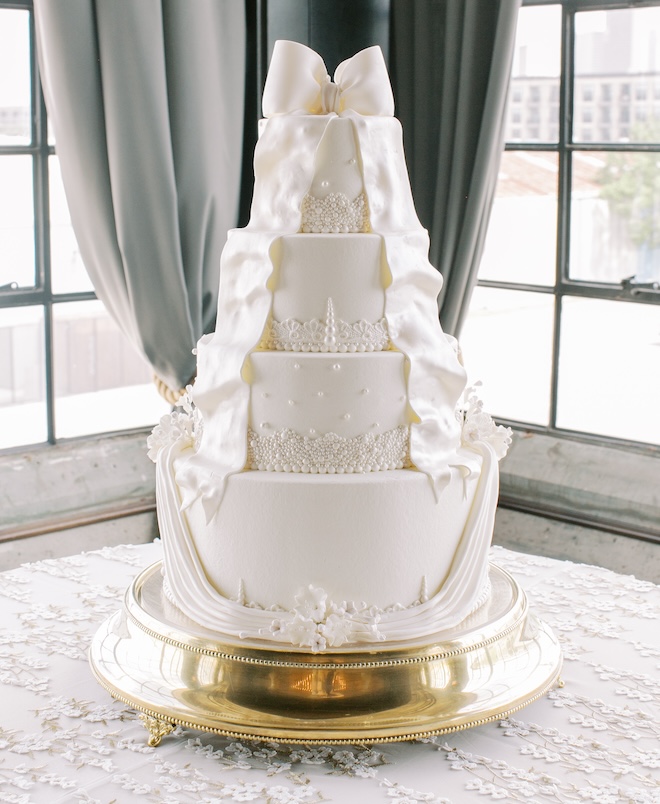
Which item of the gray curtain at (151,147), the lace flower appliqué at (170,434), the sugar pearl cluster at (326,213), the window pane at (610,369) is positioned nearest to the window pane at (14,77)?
the gray curtain at (151,147)

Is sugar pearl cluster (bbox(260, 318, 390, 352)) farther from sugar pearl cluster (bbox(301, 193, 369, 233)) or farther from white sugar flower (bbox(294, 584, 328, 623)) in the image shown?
white sugar flower (bbox(294, 584, 328, 623))

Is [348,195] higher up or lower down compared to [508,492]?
higher up

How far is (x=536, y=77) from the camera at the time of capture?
15.4 feet

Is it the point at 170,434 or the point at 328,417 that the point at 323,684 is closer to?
the point at 328,417

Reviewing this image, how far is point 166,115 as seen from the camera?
4211 mm

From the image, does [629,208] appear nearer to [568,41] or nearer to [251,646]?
[568,41]

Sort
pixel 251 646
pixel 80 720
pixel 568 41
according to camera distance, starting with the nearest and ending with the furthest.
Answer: pixel 251 646, pixel 80 720, pixel 568 41

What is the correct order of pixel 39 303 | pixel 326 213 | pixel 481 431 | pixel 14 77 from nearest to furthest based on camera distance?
1. pixel 326 213
2. pixel 481 431
3. pixel 14 77
4. pixel 39 303

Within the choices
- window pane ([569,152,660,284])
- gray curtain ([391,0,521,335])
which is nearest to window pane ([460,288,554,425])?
window pane ([569,152,660,284])

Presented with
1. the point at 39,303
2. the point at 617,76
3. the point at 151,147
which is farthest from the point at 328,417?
the point at 617,76

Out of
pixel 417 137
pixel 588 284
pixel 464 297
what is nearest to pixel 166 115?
pixel 417 137

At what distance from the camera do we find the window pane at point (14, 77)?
4297 millimetres

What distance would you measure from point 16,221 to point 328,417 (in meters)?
2.20

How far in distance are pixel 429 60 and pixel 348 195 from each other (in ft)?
6.46
